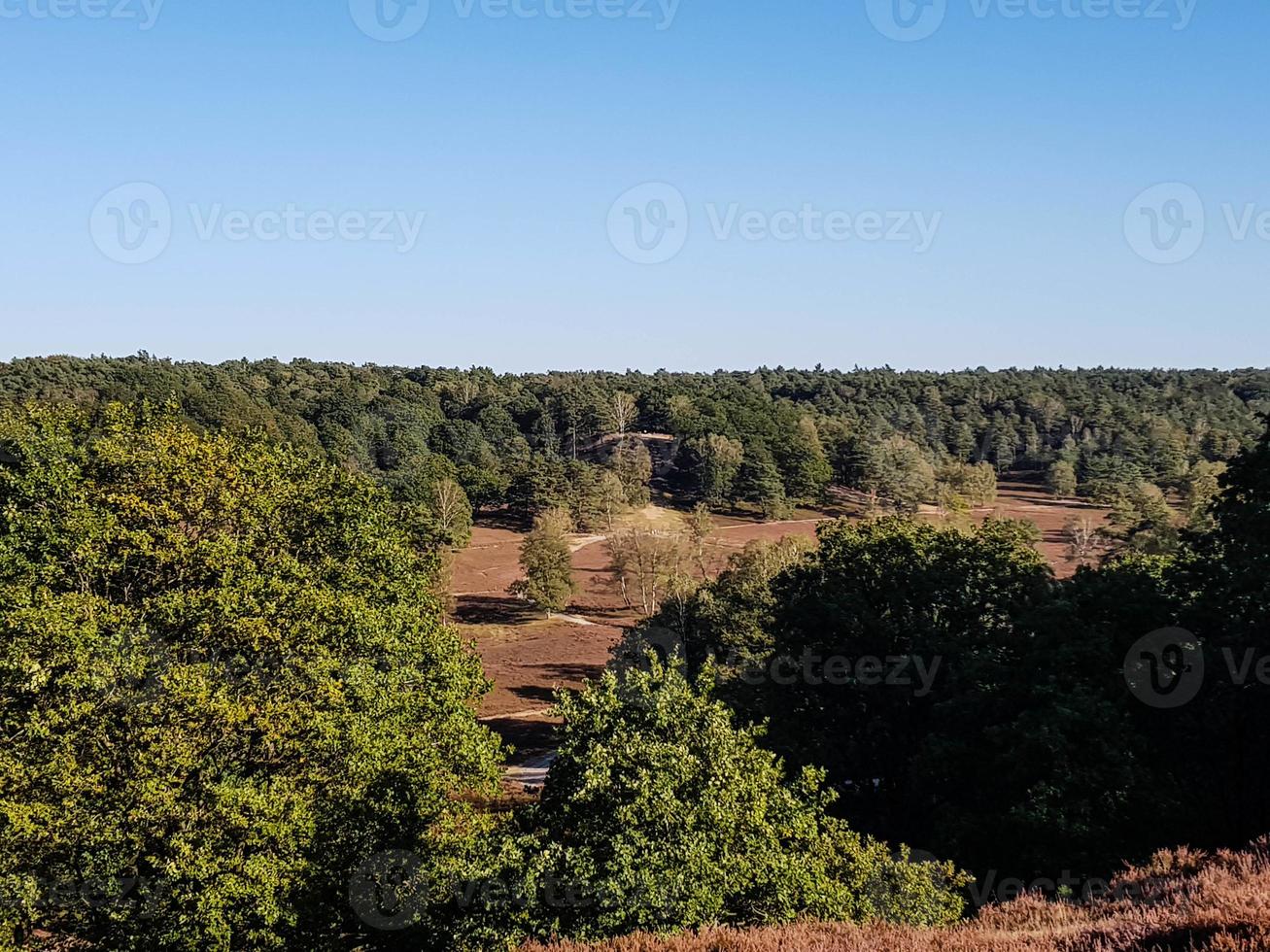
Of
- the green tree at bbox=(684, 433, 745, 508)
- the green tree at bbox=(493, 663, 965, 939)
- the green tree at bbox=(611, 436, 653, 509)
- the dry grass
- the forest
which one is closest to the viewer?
the dry grass

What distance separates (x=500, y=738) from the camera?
79.9ft

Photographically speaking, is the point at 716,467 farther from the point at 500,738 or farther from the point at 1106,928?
the point at 1106,928

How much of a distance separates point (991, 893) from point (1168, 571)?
12509 millimetres

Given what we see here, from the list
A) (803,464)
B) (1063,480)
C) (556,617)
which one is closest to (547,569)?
(556,617)

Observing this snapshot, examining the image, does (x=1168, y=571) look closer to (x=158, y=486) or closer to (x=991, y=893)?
(x=991, y=893)

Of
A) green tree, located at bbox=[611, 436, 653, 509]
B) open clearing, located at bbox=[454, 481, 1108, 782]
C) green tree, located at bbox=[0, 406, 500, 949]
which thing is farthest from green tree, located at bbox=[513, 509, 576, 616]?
green tree, located at bbox=[0, 406, 500, 949]

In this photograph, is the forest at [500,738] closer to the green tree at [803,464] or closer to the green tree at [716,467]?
the green tree at [716,467]

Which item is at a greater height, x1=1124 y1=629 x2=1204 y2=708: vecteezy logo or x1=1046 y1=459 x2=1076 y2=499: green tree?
x1=1046 y1=459 x2=1076 y2=499: green tree

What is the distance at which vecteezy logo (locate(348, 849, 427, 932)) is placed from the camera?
15.6m

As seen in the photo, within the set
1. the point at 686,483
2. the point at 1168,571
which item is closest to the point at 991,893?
the point at 1168,571

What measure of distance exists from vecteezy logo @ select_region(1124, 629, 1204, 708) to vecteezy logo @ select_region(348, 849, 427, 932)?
19.1m

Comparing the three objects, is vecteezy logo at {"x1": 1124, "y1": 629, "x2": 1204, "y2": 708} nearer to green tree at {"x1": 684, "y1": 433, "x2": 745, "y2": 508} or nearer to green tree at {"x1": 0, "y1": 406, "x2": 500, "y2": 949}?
green tree at {"x1": 0, "y1": 406, "x2": 500, "y2": 949}

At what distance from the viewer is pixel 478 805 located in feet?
122

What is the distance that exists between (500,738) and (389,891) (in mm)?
8298
